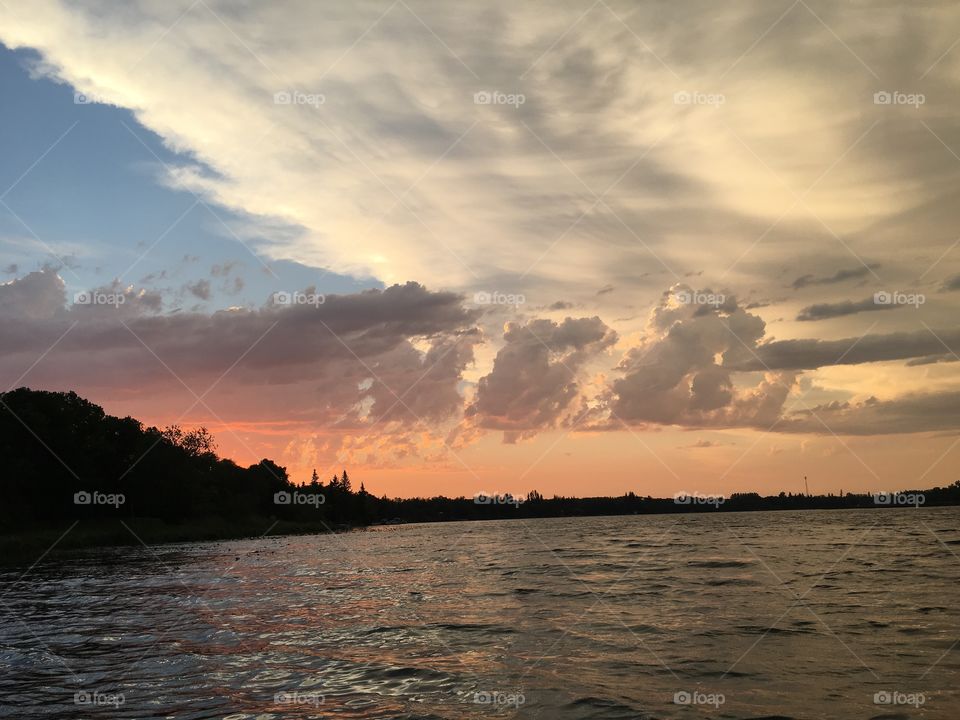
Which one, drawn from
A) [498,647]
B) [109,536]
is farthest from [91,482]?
[498,647]

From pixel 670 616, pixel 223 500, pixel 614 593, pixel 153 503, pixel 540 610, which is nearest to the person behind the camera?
pixel 670 616

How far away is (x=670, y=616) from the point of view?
26281mm

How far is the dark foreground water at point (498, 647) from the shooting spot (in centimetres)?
1502

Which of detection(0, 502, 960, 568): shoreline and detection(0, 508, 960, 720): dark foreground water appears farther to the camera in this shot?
detection(0, 502, 960, 568): shoreline

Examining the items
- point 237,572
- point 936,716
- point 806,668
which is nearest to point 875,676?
point 806,668

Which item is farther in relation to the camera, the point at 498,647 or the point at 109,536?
the point at 109,536

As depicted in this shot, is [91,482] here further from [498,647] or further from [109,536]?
[498,647]

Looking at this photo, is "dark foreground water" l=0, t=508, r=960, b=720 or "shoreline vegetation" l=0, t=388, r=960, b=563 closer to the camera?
"dark foreground water" l=0, t=508, r=960, b=720

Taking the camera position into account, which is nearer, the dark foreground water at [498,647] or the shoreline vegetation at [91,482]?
the dark foreground water at [498,647]

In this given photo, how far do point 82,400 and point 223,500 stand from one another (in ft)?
137

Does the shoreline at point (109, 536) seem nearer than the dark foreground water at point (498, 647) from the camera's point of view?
No

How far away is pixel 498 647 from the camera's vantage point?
70.1 feet

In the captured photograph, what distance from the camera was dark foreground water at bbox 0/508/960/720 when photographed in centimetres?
1502

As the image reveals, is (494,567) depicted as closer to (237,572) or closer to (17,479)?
(237,572)
